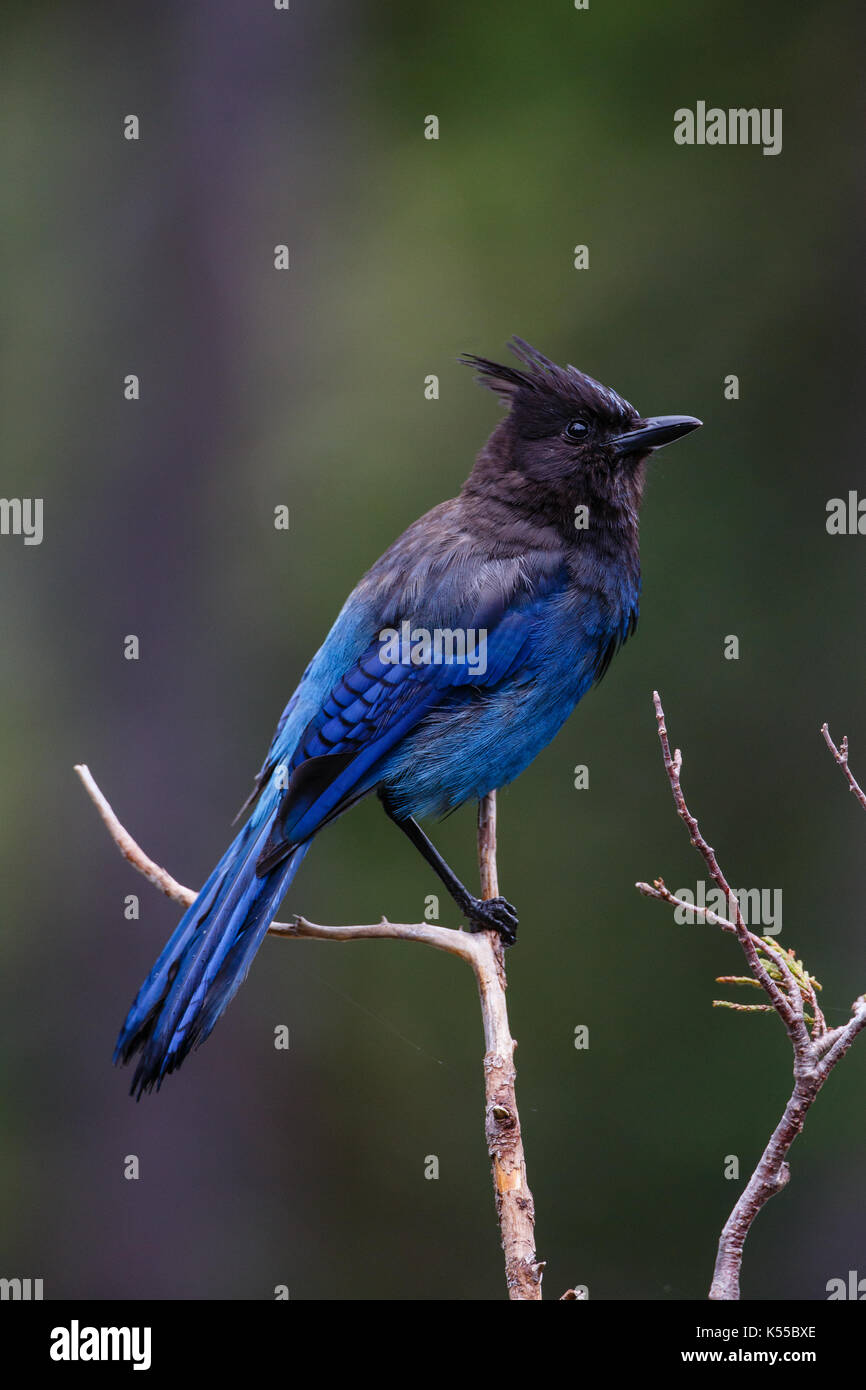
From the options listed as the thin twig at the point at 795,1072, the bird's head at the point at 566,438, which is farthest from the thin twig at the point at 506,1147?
the bird's head at the point at 566,438

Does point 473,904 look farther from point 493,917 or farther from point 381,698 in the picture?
point 381,698

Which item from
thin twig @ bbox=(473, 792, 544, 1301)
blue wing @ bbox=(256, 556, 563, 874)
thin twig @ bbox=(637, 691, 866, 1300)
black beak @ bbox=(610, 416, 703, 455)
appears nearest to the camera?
thin twig @ bbox=(637, 691, 866, 1300)

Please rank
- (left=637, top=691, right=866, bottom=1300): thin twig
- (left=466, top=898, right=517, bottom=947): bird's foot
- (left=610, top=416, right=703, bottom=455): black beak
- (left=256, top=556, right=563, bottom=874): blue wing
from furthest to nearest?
(left=610, top=416, right=703, bottom=455): black beak, (left=466, top=898, right=517, bottom=947): bird's foot, (left=256, top=556, right=563, bottom=874): blue wing, (left=637, top=691, right=866, bottom=1300): thin twig

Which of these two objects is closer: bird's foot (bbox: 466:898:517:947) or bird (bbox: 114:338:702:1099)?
bird (bbox: 114:338:702:1099)

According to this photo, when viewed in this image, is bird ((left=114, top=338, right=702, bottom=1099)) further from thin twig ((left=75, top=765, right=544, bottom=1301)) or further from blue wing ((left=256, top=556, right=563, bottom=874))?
thin twig ((left=75, top=765, right=544, bottom=1301))

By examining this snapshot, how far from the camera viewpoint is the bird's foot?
4242 mm

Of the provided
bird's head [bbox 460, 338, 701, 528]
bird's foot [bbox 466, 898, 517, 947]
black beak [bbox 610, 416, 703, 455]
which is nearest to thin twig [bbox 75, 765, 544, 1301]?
bird's foot [bbox 466, 898, 517, 947]

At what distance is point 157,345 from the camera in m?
8.20

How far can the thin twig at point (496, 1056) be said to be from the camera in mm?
2848

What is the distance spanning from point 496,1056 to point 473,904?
3.71ft

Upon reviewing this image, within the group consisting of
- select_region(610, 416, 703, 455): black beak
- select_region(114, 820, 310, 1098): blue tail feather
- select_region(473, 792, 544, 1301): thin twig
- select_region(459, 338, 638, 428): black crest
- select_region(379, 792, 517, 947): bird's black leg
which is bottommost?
select_region(473, 792, 544, 1301): thin twig

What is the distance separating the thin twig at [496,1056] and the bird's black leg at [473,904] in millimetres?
228

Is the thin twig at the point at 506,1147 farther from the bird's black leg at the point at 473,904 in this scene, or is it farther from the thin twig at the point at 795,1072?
the bird's black leg at the point at 473,904

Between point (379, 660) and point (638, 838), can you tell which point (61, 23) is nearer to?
point (638, 838)
